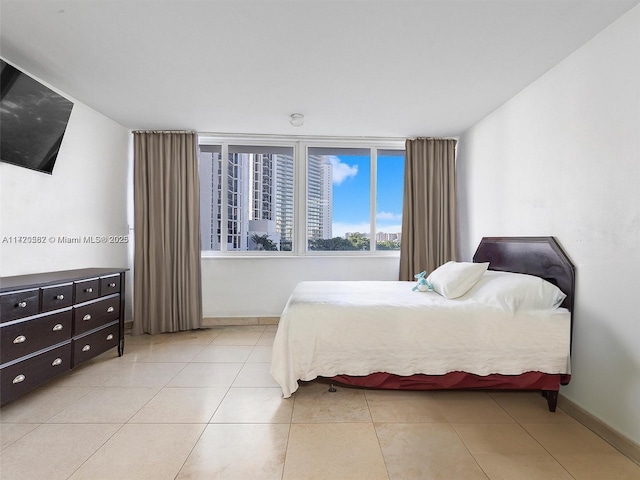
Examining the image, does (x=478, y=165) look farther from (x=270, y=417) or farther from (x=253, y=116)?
(x=270, y=417)

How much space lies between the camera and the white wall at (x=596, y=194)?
1.87 meters

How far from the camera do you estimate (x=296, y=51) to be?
235cm

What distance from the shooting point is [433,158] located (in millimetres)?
4270

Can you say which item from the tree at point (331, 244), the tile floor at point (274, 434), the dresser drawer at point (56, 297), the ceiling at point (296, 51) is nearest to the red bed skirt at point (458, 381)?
the tile floor at point (274, 434)

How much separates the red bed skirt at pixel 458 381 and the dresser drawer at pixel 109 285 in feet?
7.17

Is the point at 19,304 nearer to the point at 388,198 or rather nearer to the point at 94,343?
the point at 94,343

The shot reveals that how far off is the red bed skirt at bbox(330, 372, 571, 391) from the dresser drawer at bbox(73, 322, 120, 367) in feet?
6.73

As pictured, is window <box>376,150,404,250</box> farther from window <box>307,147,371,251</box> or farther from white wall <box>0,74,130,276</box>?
white wall <box>0,74,130,276</box>

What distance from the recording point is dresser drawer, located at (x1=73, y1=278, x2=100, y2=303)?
105 inches

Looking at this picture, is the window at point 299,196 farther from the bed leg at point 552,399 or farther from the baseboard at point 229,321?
the bed leg at point 552,399

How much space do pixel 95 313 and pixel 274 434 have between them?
1.98 m

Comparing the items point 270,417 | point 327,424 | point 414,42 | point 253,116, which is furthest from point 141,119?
point 327,424

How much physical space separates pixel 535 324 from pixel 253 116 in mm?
3193

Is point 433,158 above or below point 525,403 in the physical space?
above
